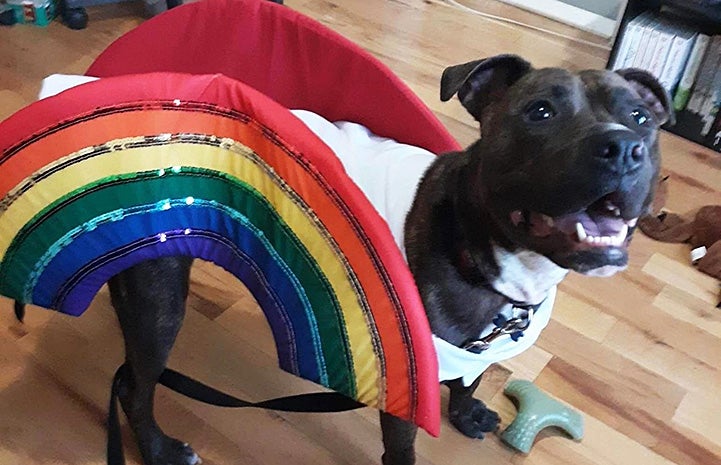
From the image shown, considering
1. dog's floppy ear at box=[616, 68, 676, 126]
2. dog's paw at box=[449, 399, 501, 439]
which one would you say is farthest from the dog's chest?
dog's paw at box=[449, 399, 501, 439]

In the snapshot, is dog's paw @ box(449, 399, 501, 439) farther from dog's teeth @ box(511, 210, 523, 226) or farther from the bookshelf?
the bookshelf

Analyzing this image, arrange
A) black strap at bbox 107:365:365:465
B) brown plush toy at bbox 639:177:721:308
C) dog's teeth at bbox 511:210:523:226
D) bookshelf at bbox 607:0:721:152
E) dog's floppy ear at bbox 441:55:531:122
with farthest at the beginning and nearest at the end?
bookshelf at bbox 607:0:721:152 → brown plush toy at bbox 639:177:721:308 → black strap at bbox 107:365:365:465 → dog's floppy ear at bbox 441:55:531:122 → dog's teeth at bbox 511:210:523:226

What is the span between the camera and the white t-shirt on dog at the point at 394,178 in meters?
1.36

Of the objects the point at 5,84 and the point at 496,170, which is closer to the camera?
the point at 496,170

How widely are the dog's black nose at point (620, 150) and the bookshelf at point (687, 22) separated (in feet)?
5.74

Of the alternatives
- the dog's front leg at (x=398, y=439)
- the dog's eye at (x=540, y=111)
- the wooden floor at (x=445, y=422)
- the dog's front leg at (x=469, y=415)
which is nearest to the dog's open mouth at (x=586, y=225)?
Answer: the dog's eye at (x=540, y=111)

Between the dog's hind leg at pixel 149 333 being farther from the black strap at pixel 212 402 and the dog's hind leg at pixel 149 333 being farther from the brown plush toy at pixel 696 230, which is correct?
the brown plush toy at pixel 696 230

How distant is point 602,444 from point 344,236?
37.8 inches

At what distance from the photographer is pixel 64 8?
9.52ft

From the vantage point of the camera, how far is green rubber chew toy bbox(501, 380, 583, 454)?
1.69 meters

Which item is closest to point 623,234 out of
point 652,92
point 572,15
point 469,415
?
point 652,92

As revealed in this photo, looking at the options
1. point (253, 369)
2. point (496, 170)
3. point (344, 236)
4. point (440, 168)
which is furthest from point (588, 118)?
point (253, 369)

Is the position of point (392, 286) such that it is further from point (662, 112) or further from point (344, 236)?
point (662, 112)

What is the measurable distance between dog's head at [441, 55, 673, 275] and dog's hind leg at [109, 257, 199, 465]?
553 mm
